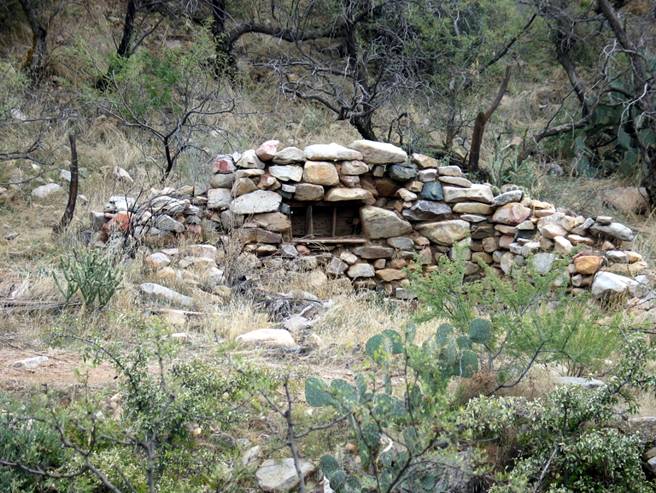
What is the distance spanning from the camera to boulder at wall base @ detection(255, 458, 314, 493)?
345 cm

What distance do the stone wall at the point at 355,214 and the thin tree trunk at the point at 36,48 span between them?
432 cm

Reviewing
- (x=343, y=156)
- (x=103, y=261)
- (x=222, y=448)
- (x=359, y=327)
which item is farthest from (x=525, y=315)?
(x=343, y=156)

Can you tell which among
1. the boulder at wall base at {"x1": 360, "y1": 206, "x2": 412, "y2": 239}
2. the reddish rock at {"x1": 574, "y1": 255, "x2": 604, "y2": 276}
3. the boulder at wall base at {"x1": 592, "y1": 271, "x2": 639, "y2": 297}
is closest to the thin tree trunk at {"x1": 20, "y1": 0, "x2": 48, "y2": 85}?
the boulder at wall base at {"x1": 360, "y1": 206, "x2": 412, "y2": 239}

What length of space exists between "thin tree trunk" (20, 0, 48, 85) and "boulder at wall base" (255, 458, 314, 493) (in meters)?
9.44

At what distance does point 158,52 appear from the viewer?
1267cm

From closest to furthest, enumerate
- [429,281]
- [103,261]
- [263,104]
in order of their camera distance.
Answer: [429,281] → [103,261] → [263,104]

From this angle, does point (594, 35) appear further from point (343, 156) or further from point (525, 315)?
point (525, 315)

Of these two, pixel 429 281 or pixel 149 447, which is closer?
pixel 149 447

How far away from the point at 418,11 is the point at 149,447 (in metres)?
10.7

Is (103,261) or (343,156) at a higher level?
(343,156)

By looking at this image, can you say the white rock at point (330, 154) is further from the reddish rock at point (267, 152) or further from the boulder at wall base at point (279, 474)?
the boulder at wall base at point (279, 474)

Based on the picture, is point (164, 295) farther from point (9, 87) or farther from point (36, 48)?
point (36, 48)

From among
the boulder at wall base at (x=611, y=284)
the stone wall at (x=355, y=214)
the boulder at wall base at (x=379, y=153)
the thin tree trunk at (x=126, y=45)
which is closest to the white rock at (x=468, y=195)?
the stone wall at (x=355, y=214)

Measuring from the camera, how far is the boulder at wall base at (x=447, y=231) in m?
8.22
